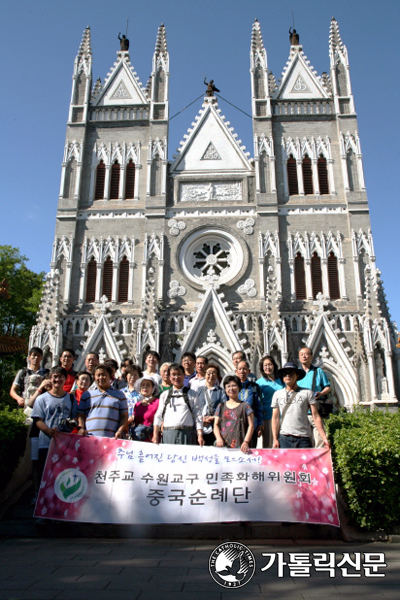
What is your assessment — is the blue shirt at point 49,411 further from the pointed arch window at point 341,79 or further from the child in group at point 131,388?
the pointed arch window at point 341,79

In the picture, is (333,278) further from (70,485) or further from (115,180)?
(70,485)

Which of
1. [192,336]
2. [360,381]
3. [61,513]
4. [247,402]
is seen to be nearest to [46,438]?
[61,513]

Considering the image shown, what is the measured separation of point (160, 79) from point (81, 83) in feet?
14.3

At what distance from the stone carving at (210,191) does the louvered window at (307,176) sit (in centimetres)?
334

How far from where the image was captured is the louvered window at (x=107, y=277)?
22.4 m

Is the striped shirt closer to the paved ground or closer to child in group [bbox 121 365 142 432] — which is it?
child in group [bbox 121 365 142 432]

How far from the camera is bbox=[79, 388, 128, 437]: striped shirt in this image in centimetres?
690

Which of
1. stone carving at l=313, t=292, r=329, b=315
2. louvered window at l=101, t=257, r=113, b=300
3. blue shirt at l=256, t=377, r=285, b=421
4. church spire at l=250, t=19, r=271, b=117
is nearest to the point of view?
blue shirt at l=256, t=377, r=285, b=421

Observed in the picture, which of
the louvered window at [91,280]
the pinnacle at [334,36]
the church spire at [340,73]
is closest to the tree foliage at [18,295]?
the louvered window at [91,280]

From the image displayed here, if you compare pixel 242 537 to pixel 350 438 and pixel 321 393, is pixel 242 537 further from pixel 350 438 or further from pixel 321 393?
pixel 321 393

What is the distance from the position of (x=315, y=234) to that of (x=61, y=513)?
61.6 ft

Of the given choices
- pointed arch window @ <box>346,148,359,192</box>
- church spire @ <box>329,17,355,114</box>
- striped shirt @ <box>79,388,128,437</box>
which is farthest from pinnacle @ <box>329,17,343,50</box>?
striped shirt @ <box>79,388,128,437</box>

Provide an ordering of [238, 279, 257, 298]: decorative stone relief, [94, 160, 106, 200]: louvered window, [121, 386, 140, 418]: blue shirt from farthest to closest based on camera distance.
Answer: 1. [94, 160, 106, 200]: louvered window
2. [238, 279, 257, 298]: decorative stone relief
3. [121, 386, 140, 418]: blue shirt

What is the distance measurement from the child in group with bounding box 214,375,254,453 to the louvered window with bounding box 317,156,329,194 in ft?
61.8
